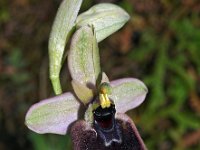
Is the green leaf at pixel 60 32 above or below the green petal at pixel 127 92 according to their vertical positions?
above

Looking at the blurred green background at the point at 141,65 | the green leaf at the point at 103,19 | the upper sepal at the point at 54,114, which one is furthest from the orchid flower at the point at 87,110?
the blurred green background at the point at 141,65

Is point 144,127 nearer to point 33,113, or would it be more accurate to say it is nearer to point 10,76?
point 10,76

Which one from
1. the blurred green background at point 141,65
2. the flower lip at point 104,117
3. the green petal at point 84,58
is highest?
the green petal at point 84,58

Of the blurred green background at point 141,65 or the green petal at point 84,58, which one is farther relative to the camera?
the blurred green background at point 141,65

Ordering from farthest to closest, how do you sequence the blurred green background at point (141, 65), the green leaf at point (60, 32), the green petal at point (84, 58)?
the blurred green background at point (141, 65), the green leaf at point (60, 32), the green petal at point (84, 58)

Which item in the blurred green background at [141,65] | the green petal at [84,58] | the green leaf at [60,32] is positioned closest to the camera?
the green petal at [84,58]

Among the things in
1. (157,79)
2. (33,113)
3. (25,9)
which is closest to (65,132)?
(33,113)

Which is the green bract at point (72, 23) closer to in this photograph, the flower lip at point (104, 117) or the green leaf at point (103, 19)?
the green leaf at point (103, 19)
